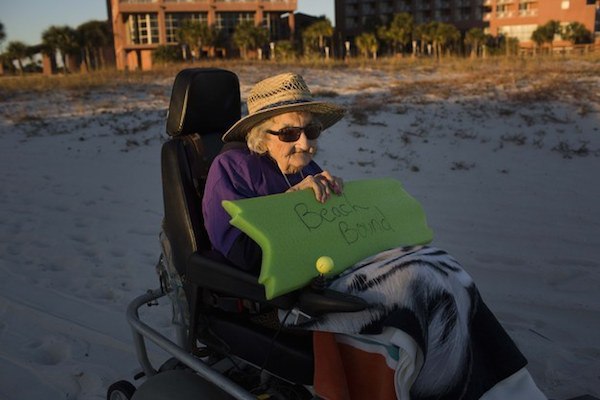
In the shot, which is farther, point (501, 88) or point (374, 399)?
point (501, 88)

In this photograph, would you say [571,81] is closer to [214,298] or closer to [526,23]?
[214,298]

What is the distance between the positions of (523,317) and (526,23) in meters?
59.3

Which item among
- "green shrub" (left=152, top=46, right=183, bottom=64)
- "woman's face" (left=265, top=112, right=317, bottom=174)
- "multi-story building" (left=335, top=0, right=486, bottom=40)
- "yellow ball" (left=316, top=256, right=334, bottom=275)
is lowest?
"yellow ball" (left=316, top=256, right=334, bottom=275)

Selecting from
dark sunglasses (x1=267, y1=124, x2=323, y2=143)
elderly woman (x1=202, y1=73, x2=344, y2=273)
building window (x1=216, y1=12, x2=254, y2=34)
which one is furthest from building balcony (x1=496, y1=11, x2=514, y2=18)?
dark sunglasses (x1=267, y1=124, x2=323, y2=143)

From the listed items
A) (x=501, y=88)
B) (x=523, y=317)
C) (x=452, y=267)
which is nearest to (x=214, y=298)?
(x=452, y=267)

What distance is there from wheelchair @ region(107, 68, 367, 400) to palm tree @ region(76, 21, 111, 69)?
4971 centimetres

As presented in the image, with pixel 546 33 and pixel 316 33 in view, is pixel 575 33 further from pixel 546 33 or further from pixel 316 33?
pixel 316 33

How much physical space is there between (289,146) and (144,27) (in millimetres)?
48437

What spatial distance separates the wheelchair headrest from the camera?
280 centimetres

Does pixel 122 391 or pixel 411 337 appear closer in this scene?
pixel 411 337

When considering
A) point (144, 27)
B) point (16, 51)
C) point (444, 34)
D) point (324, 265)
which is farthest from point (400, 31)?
point (324, 265)

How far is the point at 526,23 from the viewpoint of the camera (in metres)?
56.1

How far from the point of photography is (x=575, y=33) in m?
49.2

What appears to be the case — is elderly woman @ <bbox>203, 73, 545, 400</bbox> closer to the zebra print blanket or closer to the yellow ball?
the zebra print blanket
